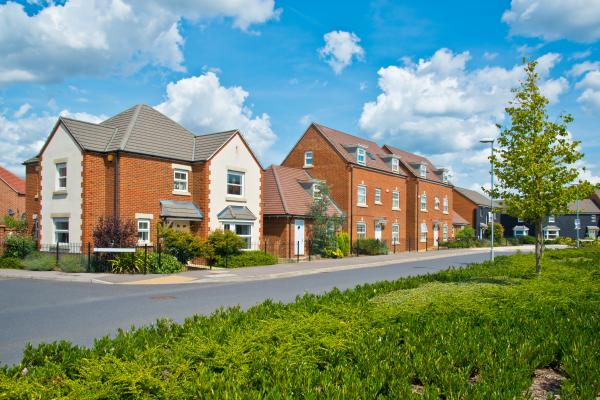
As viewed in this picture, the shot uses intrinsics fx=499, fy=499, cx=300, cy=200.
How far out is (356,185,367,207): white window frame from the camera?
3892 centimetres

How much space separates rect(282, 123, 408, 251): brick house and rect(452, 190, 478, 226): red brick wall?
94.7 ft

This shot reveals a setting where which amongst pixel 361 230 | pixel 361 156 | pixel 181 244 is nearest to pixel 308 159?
pixel 361 156

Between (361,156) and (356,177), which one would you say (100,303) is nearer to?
(356,177)

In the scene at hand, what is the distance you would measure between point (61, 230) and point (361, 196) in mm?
22301

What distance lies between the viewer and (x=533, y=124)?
588 inches

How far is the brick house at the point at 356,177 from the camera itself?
3806 centimetres

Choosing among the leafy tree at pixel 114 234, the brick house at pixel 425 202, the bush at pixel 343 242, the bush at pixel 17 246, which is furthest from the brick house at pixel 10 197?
the brick house at pixel 425 202

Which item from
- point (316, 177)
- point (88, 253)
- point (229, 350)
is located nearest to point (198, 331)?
point (229, 350)

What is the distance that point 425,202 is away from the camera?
50.3m

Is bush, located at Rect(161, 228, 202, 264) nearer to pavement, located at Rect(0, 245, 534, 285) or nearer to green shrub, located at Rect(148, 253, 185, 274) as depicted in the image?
green shrub, located at Rect(148, 253, 185, 274)

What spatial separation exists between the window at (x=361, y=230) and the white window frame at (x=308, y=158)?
6201 mm

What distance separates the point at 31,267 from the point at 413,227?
114 feet

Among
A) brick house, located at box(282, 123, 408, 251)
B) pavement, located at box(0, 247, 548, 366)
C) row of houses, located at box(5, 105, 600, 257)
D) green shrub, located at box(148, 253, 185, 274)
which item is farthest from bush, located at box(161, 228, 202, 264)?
brick house, located at box(282, 123, 408, 251)

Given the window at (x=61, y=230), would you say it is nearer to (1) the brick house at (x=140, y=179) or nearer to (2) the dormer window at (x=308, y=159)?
(1) the brick house at (x=140, y=179)
